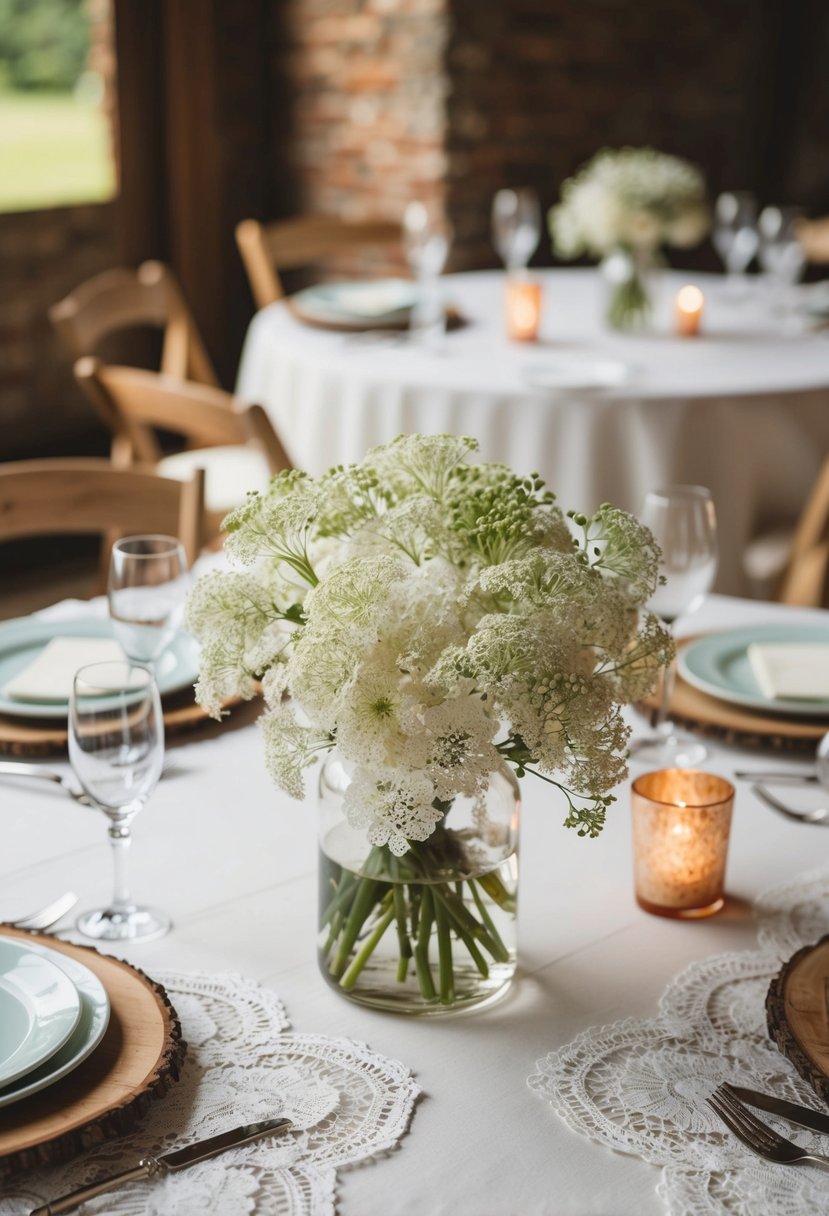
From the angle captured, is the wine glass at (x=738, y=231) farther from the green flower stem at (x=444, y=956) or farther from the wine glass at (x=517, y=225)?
the green flower stem at (x=444, y=956)

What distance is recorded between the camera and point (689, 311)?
307 cm

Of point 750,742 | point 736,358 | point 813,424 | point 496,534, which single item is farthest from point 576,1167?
point 736,358

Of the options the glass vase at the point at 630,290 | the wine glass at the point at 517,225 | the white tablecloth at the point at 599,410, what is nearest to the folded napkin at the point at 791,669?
the white tablecloth at the point at 599,410

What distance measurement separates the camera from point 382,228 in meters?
4.18

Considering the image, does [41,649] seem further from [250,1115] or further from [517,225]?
[517,225]

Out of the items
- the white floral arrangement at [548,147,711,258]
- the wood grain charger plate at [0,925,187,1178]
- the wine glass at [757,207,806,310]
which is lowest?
the wood grain charger plate at [0,925,187,1178]

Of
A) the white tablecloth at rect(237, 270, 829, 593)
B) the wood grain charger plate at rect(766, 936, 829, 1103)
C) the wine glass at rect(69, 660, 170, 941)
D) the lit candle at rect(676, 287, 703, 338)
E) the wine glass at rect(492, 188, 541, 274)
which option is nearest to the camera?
the wood grain charger plate at rect(766, 936, 829, 1103)

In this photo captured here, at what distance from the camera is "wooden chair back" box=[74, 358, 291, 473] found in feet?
7.66

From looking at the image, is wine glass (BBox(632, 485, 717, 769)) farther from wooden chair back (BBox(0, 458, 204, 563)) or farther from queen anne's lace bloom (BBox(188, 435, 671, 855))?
wooden chair back (BBox(0, 458, 204, 563))

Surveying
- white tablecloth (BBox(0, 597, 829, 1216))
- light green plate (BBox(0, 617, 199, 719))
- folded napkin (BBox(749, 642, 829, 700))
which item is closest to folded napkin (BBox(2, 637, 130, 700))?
light green plate (BBox(0, 617, 199, 719))

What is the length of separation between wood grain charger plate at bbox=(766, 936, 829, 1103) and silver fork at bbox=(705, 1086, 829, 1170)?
5 centimetres

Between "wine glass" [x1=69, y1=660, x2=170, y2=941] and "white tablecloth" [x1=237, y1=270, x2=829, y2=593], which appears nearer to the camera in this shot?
"wine glass" [x1=69, y1=660, x2=170, y2=941]

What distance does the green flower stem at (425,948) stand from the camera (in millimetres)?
951

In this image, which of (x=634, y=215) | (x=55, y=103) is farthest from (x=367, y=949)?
(x=55, y=103)
